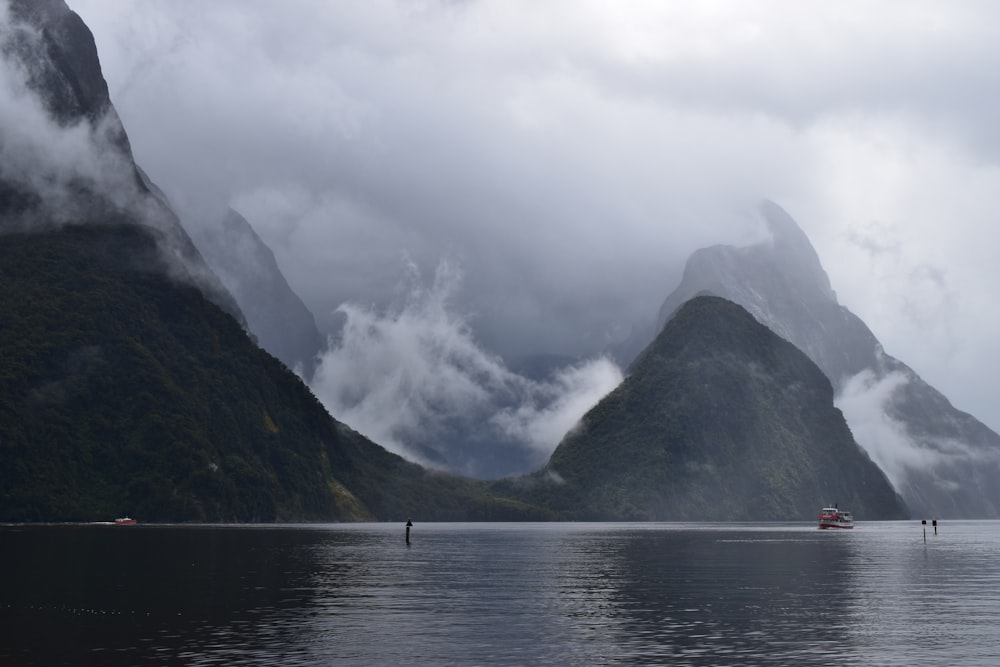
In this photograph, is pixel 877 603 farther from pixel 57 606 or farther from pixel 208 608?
pixel 57 606

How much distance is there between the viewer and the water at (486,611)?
60.1 m

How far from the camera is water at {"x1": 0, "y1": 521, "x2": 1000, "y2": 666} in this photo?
6006 centimetres

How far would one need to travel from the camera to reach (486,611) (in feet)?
274

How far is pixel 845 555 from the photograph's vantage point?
170750mm

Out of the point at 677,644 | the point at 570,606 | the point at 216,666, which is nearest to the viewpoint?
the point at 216,666

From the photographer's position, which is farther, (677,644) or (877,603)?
(877,603)

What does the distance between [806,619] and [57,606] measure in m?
54.3

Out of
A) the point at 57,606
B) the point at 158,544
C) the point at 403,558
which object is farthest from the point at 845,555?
the point at 57,606

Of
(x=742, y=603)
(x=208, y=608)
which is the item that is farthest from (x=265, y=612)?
(x=742, y=603)

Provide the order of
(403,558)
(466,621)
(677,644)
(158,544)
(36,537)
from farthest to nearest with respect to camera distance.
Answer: (36,537), (158,544), (403,558), (466,621), (677,644)

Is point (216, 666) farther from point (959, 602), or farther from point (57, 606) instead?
point (959, 602)

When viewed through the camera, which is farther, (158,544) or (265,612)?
(158,544)

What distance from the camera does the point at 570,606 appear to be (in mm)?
87750

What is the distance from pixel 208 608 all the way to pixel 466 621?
19824 mm
